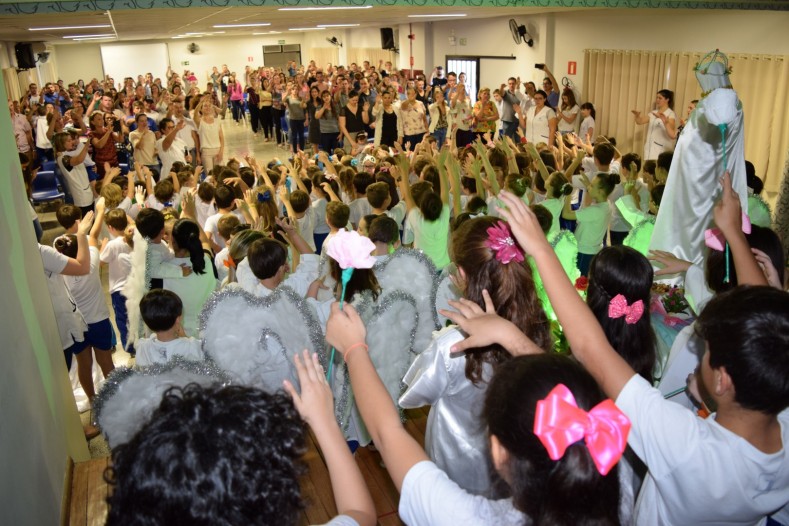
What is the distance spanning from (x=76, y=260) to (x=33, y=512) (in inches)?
68.0

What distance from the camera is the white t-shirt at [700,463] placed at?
1.33 metres

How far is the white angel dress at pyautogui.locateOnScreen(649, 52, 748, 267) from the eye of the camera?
9.72ft

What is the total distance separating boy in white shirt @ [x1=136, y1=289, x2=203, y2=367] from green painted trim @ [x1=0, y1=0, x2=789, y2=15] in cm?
188

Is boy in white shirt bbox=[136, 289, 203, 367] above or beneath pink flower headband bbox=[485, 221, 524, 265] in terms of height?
beneath

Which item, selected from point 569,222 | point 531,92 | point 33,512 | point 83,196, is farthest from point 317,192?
point 531,92

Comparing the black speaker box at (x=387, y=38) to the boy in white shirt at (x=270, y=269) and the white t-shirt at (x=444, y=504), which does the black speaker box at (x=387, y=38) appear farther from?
the white t-shirt at (x=444, y=504)

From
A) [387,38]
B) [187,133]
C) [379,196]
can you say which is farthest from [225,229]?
[387,38]

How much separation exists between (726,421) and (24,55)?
628 inches

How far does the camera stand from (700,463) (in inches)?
52.2

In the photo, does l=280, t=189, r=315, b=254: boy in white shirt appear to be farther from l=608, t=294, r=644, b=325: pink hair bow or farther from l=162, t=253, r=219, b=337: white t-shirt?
l=608, t=294, r=644, b=325: pink hair bow

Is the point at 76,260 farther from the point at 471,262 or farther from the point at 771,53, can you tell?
the point at 771,53

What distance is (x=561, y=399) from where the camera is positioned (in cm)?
104

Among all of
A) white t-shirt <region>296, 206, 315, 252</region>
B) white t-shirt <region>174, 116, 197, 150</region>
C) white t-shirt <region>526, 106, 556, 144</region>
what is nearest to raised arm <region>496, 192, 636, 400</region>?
white t-shirt <region>296, 206, 315, 252</region>

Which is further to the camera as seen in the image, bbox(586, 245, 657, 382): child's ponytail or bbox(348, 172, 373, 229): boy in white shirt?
bbox(348, 172, 373, 229): boy in white shirt
